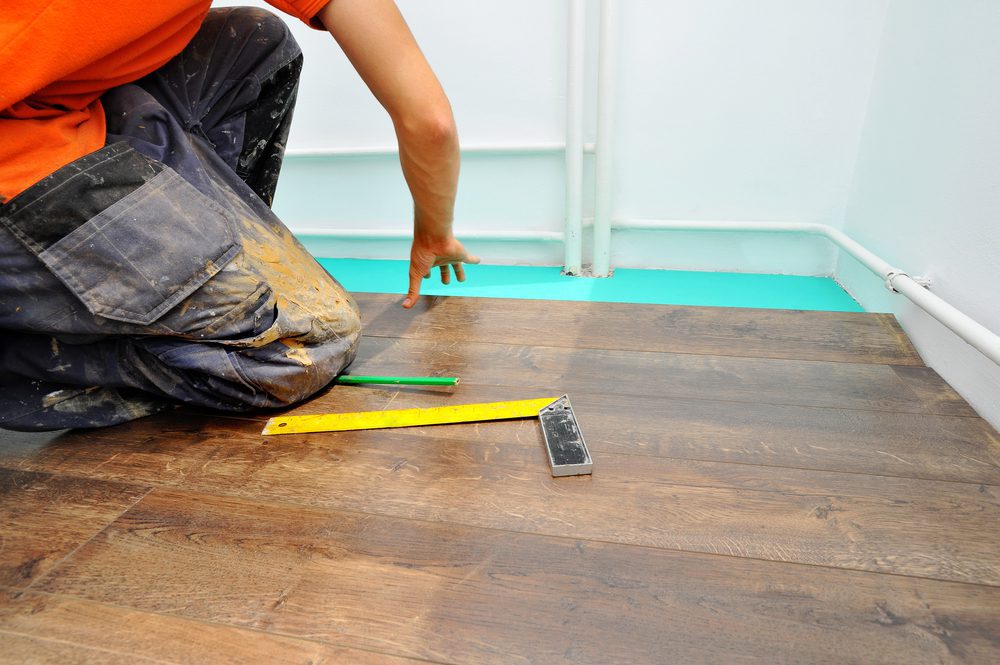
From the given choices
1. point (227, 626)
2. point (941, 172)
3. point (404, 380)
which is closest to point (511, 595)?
point (227, 626)

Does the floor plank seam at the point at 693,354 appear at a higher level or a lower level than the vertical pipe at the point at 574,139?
lower

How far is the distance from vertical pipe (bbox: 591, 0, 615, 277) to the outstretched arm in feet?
2.94

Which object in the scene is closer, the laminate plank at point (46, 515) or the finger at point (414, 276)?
the laminate plank at point (46, 515)

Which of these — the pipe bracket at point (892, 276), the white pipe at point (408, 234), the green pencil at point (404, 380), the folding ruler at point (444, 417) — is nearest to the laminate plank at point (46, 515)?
the folding ruler at point (444, 417)

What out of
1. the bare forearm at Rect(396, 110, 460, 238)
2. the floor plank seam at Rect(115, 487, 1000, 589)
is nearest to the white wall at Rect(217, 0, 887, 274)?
the bare forearm at Rect(396, 110, 460, 238)

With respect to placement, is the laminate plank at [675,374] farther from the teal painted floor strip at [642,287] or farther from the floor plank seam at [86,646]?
the floor plank seam at [86,646]

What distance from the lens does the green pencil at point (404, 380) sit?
127 cm

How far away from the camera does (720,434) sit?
3.46 feet

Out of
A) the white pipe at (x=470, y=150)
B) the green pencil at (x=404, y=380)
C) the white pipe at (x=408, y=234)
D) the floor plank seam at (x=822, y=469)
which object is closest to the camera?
the floor plank seam at (x=822, y=469)

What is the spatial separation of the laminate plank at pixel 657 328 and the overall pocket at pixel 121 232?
1.97 feet

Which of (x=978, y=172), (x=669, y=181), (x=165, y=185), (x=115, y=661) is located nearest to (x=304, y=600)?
(x=115, y=661)

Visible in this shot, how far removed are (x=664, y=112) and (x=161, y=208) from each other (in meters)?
1.58

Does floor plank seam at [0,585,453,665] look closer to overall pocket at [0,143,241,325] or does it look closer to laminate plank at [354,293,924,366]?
overall pocket at [0,143,241,325]

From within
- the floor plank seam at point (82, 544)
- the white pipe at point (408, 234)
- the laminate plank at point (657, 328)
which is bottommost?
the floor plank seam at point (82, 544)
